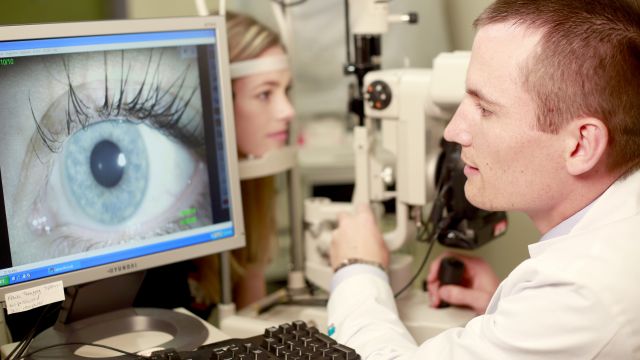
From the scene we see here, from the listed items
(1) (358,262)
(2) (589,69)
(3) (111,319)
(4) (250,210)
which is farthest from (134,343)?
(2) (589,69)

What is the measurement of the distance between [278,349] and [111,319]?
1.25 feet

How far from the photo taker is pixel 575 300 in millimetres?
968

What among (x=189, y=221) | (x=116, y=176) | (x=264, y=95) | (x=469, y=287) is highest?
(x=264, y=95)

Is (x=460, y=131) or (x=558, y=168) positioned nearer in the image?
(x=558, y=168)

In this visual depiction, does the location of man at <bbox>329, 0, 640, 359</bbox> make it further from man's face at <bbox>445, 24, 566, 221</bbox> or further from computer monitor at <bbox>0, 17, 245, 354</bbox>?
computer monitor at <bbox>0, 17, 245, 354</bbox>

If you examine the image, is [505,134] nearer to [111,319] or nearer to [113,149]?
[113,149]

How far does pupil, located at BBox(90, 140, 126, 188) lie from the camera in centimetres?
131

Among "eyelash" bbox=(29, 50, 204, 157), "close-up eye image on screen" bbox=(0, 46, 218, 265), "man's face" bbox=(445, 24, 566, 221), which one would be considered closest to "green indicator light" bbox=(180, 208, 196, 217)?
"close-up eye image on screen" bbox=(0, 46, 218, 265)

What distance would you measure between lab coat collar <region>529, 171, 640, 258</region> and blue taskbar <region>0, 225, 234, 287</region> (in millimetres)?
632

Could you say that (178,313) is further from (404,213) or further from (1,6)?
(1,6)

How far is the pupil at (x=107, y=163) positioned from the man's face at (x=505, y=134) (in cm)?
56

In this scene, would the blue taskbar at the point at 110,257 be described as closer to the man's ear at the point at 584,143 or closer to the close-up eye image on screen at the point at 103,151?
the close-up eye image on screen at the point at 103,151

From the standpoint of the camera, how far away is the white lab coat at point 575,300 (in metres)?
0.96

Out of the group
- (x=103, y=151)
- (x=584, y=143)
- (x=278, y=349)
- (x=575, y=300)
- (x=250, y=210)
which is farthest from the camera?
(x=250, y=210)
